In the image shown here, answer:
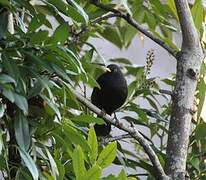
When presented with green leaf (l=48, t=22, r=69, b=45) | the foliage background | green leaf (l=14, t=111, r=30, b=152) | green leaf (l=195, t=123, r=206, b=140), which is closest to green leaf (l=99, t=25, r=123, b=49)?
green leaf (l=195, t=123, r=206, b=140)

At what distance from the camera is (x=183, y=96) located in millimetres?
1304

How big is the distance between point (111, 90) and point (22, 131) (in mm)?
749

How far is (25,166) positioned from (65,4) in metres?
0.32

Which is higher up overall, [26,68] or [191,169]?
[26,68]

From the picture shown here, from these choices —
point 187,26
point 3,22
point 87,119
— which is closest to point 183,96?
point 187,26

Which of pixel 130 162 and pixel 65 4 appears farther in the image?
pixel 130 162

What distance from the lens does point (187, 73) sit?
1312mm

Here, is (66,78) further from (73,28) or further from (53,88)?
(73,28)

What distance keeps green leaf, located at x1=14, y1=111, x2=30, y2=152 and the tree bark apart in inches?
16.7

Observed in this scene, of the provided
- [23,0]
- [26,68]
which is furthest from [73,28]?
[26,68]

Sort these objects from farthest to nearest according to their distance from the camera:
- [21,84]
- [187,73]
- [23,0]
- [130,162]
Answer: [130,162] < [187,73] < [23,0] < [21,84]

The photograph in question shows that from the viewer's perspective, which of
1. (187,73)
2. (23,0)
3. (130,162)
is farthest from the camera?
(130,162)

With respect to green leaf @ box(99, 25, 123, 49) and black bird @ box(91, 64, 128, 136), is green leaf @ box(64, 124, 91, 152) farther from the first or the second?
green leaf @ box(99, 25, 123, 49)

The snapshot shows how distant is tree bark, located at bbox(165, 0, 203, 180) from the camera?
1.28 metres
